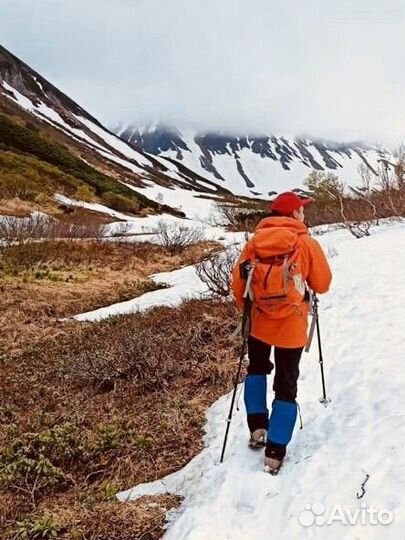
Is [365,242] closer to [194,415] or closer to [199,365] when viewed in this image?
[199,365]

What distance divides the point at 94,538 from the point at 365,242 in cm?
993

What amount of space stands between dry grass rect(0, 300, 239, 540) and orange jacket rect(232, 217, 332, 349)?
1.40m

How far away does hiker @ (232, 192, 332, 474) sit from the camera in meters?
3.80

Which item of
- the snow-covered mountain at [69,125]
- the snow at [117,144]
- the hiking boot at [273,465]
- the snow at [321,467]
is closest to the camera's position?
the snow at [321,467]

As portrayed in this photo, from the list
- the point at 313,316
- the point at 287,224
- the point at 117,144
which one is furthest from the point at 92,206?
the point at 117,144

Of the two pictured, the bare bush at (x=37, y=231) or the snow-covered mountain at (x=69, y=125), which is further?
the snow-covered mountain at (x=69, y=125)

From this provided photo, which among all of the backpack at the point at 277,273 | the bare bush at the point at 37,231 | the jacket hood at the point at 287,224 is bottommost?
A: the bare bush at the point at 37,231

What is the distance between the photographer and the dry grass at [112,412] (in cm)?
388

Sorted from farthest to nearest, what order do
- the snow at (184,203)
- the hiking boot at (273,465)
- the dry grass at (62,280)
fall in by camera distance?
the snow at (184,203) → the dry grass at (62,280) → the hiking boot at (273,465)

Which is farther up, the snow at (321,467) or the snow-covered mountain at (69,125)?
the snow-covered mountain at (69,125)

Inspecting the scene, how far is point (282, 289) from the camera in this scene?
12.4ft

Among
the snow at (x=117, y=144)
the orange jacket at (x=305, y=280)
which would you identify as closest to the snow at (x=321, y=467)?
the orange jacket at (x=305, y=280)

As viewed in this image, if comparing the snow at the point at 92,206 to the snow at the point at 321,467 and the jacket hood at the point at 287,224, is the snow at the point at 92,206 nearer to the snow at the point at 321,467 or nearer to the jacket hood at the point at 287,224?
the snow at the point at 321,467

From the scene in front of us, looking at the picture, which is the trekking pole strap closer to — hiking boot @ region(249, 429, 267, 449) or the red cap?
the red cap
